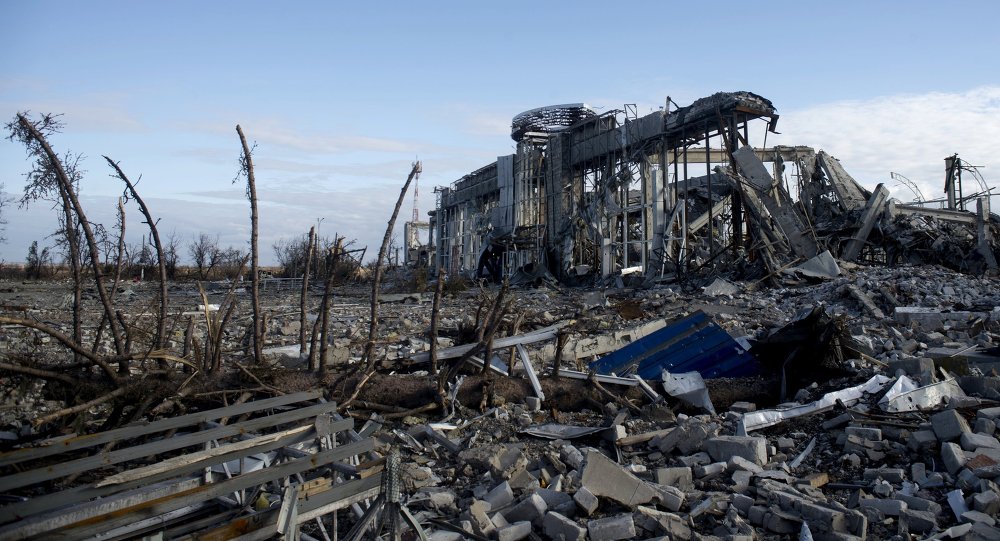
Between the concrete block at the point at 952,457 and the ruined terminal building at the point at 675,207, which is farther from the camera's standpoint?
the ruined terminal building at the point at 675,207

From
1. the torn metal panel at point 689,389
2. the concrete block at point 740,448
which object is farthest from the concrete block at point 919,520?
the torn metal panel at point 689,389

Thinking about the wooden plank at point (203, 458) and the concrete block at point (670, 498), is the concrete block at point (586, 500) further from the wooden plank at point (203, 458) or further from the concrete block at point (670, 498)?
the wooden plank at point (203, 458)

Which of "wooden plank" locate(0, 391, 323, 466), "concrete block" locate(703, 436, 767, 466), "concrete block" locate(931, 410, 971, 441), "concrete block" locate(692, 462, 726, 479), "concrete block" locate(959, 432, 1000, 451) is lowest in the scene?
"concrete block" locate(692, 462, 726, 479)

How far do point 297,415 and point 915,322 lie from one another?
27.8ft

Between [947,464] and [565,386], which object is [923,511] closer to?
[947,464]

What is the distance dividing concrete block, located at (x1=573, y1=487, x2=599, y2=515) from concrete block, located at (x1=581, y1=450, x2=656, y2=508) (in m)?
0.07

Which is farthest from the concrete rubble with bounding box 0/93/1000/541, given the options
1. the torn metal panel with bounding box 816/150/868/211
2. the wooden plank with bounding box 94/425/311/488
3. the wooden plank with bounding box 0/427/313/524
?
the torn metal panel with bounding box 816/150/868/211

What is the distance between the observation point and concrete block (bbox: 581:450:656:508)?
3.70m

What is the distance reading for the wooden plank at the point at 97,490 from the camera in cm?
240

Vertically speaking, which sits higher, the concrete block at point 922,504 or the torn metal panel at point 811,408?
the torn metal panel at point 811,408

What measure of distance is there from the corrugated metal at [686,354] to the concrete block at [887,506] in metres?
2.82

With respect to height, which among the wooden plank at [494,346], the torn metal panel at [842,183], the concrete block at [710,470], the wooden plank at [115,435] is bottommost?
the concrete block at [710,470]

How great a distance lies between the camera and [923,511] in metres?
3.54

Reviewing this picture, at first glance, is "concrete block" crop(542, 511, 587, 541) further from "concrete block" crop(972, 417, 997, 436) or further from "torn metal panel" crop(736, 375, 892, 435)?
"concrete block" crop(972, 417, 997, 436)
